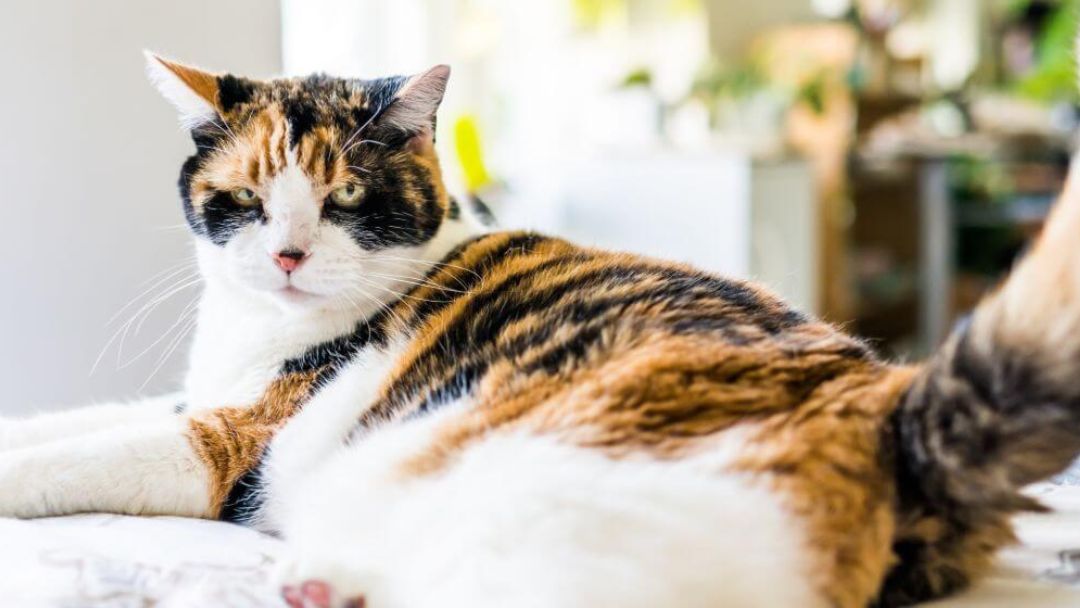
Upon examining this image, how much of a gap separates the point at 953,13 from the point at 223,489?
583 centimetres

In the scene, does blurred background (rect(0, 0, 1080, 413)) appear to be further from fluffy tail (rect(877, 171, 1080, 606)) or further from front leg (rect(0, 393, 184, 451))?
fluffy tail (rect(877, 171, 1080, 606))

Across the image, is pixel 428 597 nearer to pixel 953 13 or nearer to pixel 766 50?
pixel 766 50

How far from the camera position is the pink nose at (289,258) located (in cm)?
109

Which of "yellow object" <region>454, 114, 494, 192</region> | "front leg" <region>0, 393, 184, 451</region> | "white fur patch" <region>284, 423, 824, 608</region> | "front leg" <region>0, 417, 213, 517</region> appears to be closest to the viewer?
"white fur patch" <region>284, 423, 824, 608</region>

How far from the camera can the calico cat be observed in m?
0.72

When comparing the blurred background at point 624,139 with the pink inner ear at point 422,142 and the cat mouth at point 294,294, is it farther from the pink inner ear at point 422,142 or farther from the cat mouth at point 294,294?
the pink inner ear at point 422,142

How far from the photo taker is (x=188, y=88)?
44.5 inches

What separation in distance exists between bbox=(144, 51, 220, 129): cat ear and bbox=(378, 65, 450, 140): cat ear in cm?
20

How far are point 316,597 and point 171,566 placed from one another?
14 centimetres

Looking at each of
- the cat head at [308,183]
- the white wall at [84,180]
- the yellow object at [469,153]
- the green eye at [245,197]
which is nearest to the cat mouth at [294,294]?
the cat head at [308,183]

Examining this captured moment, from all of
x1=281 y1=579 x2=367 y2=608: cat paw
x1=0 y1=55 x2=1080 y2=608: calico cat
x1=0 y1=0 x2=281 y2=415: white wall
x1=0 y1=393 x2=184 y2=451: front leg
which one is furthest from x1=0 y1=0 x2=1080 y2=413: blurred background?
x1=281 y1=579 x2=367 y2=608: cat paw

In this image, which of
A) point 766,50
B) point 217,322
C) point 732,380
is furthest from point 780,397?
point 766,50

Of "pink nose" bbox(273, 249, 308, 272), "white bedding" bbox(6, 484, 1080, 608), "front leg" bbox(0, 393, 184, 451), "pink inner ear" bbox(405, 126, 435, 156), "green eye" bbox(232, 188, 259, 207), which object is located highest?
"pink inner ear" bbox(405, 126, 435, 156)

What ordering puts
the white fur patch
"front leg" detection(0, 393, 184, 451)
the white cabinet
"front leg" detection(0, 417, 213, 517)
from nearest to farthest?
the white fur patch < "front leg" detection(0, 417, 213, 517) < "front leg" detection(0, 393, 184, 451) < the white cabinet
